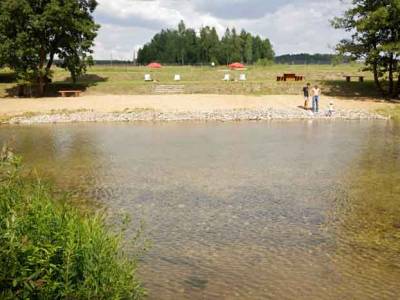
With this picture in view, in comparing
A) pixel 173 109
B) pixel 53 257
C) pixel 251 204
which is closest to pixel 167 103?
pixel 173 109

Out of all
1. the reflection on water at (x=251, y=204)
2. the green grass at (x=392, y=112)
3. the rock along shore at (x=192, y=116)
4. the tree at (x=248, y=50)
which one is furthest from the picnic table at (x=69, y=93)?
the tree at (x=248, y=50)

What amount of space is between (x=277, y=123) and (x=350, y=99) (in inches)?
569

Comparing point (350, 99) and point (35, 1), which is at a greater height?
point (35, 1)

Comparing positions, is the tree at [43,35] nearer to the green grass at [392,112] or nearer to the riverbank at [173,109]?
the riverbank at [173,109]

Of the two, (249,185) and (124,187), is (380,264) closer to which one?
(249,185)

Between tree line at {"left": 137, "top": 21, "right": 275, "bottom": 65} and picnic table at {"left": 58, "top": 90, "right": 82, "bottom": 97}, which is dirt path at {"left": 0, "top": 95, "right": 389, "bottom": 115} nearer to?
picnic table at {"left": 58, "top": 90, "right": 82, "bottom": 97}

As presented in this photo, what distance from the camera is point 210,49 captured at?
546 feet

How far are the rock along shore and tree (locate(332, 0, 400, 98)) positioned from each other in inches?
355

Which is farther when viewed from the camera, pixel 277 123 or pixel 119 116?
pixel 119 116

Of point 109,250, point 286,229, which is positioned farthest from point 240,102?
point 109,250

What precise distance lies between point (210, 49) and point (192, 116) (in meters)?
131

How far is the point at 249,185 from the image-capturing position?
16656 millimetres

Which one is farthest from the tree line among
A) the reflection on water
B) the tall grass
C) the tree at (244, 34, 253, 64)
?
the tall grass

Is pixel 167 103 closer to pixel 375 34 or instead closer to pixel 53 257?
pixel 375 34
